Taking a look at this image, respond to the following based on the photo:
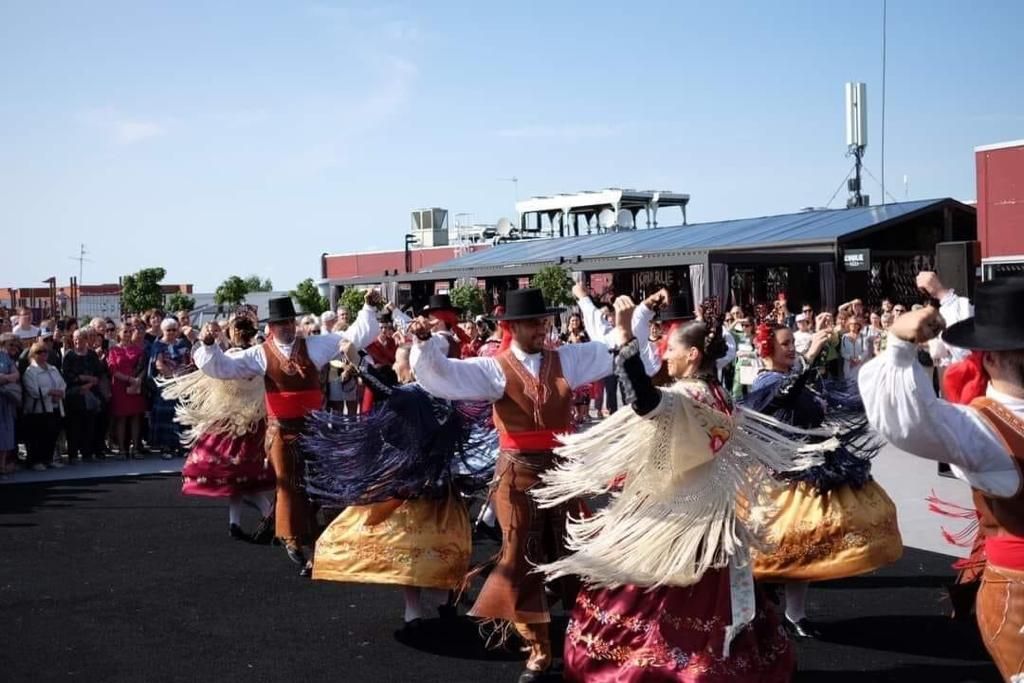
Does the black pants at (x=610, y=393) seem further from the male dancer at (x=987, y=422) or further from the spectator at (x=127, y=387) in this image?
the male dancer at (x=987, y=422)

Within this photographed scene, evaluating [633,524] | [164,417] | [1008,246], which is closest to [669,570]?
[633,524]

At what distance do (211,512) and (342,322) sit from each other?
2591 millimetres

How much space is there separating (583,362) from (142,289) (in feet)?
118

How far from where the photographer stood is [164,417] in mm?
13922

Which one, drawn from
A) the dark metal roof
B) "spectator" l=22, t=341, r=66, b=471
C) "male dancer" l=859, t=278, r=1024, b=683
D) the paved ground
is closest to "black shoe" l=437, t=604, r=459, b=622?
the paved ground

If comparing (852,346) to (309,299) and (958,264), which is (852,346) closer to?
(958,264)

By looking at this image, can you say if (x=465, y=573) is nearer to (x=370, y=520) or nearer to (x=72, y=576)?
(x=370, y=520)

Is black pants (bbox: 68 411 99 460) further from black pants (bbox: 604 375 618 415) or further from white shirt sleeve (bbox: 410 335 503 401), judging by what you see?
white shirt sleeve (bbox: 410 335 503 401)

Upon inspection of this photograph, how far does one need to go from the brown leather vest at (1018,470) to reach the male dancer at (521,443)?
2476 mm

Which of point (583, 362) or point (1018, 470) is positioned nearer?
point (1018, 470)

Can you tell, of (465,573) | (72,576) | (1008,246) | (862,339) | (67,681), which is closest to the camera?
(67,681)

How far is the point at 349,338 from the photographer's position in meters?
7.68

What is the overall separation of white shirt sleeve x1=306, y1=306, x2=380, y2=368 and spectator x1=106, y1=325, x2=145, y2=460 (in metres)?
6.35

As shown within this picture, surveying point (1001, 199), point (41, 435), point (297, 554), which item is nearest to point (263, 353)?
point (297, 554)
